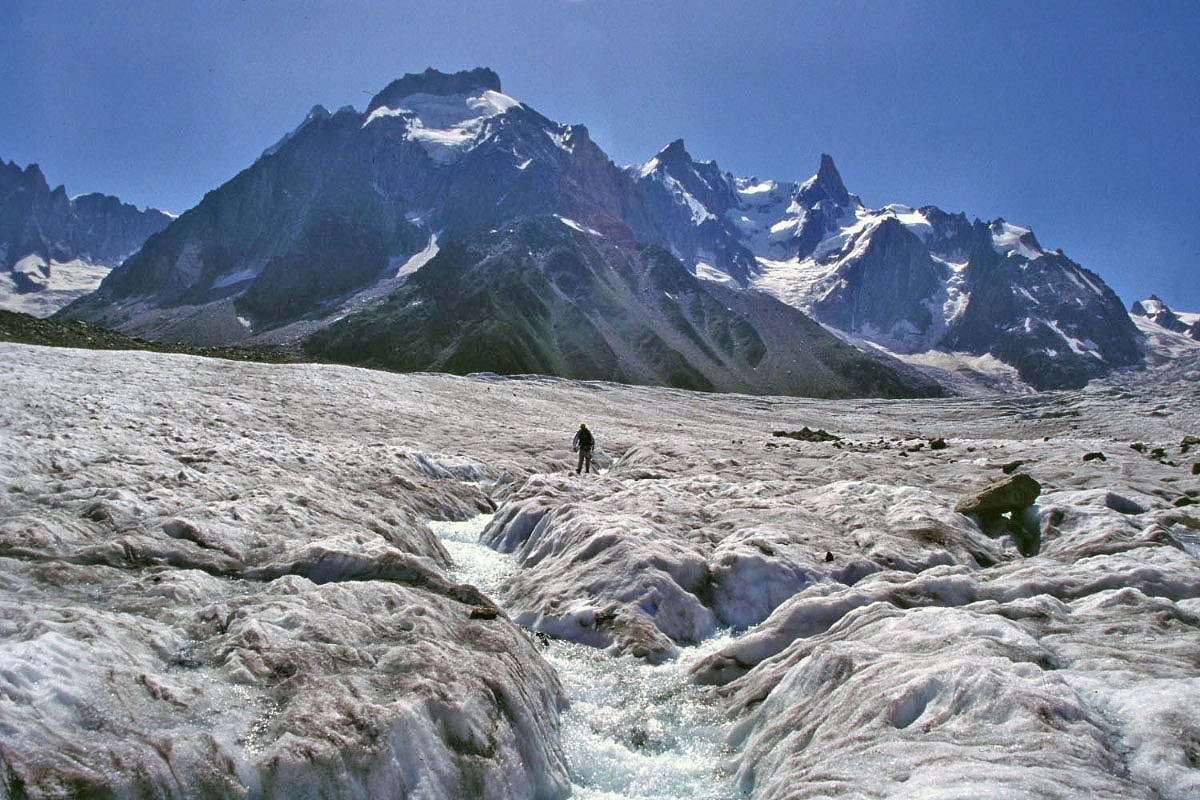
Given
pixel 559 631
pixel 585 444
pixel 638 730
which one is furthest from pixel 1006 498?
pixel 585 444

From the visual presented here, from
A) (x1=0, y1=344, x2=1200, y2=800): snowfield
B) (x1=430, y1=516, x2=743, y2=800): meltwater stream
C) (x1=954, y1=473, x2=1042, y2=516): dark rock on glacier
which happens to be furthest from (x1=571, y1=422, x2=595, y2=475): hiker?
(x1=430, y1=516, x2=743, y2=800): meltwater stream

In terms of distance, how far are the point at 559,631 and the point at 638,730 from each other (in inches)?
154

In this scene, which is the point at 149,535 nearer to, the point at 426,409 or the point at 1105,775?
the point at 1105,775

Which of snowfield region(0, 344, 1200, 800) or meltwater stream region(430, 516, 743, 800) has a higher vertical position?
snowfield region(0, 344, 1200, 800)

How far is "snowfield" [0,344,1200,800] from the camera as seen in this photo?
24.6ft

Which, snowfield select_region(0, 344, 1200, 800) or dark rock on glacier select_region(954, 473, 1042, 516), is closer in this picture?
snowfield select_region(0, 344, 1200, 800)

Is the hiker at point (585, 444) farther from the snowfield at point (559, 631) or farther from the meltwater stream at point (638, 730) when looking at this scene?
the meltwater stream at point (638, 730)

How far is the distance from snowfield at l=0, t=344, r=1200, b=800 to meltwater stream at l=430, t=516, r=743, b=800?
6 cm

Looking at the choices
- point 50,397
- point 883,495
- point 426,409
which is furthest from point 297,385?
point 883,495

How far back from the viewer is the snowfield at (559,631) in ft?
24.6

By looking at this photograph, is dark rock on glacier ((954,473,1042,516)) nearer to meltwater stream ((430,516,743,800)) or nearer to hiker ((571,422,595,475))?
meltwater stream ((430,516,743,800))

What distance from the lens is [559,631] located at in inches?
567

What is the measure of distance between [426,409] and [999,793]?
44.1m

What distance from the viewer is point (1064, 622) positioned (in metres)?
11.5
